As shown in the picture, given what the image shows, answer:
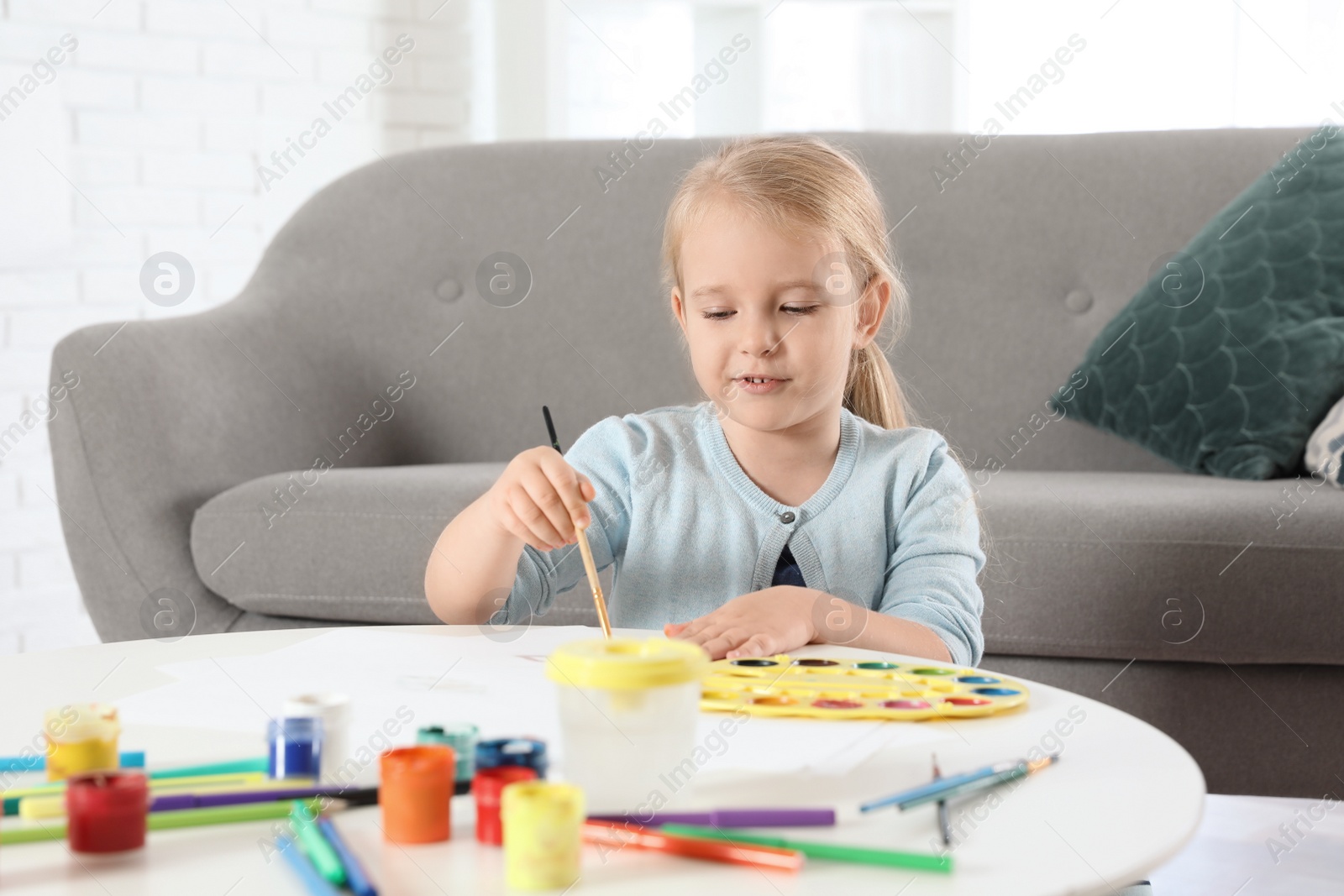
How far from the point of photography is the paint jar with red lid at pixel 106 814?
1.67 ft

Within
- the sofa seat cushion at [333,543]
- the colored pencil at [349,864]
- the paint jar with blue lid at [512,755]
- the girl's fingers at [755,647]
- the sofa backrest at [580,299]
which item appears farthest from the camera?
the sofa backrest at [580,299]

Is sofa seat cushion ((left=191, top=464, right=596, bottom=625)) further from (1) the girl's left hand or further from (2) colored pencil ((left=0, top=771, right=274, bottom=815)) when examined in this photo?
(2) colored pencil ((left=0, top=771, right=274, bottom=815))

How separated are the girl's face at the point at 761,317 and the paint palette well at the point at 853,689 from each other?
Result: 0.34 m

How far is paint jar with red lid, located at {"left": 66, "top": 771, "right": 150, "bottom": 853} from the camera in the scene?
20.1 inches

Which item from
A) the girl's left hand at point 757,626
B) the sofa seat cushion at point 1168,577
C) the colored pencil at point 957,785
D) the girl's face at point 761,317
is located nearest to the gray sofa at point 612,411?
the sofa seat cushion at point 1168,577

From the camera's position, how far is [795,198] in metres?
1.14

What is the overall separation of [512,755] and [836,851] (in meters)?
0.15

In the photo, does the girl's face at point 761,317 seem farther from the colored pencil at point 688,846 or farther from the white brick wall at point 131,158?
the white brick wall at point 131,158

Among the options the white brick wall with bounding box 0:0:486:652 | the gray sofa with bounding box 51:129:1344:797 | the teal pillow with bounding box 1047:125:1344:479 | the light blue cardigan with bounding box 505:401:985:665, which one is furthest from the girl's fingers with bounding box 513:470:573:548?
the white brick wall with bounding box 0:0:486:652

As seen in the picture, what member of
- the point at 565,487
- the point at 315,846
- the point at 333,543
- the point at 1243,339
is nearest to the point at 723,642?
the point at 565,487

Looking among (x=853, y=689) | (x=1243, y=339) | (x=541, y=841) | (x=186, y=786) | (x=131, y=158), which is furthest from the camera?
(x=131, y=158)

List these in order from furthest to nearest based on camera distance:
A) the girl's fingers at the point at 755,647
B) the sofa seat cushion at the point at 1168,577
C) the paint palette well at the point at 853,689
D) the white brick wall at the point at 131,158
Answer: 1. the white brick wall at the point at 131,158
2. the sofa seat cushion at the point at 1168,577
3. the girl's fingers at the point at 755,647
4. the paint palette well at the point at 853,689

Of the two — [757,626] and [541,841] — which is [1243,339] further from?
[541,841]

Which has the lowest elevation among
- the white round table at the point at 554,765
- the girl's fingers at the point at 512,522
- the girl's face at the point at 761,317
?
the white round table at the point at 554,765
